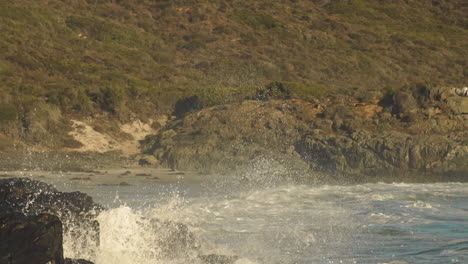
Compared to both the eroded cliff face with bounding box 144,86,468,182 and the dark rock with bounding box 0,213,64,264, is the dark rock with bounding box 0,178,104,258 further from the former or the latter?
the eroded cliff face with bounding box 144,86,468,182

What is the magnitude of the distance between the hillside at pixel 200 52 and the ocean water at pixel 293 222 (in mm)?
10096

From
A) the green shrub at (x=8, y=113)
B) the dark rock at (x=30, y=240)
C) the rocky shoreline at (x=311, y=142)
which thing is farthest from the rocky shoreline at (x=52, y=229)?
the green shrub at (x=8, y=113)

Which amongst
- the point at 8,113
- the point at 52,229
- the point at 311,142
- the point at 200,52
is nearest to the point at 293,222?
the point at 52,229

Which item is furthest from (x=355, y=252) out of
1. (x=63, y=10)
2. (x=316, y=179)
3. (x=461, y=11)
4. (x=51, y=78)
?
(x=461, y=11)

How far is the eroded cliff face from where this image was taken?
82.5 feet

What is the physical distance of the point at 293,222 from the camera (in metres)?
13.8

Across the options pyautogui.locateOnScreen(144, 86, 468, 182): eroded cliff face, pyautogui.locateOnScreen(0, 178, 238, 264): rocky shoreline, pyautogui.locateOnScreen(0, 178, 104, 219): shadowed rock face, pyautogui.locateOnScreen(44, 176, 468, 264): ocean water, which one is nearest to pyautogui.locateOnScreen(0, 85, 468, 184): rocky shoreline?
pyautogui.locateOnScreen(144, 86, 468, 182): eroded cliff face

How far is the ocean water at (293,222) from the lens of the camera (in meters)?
9.48

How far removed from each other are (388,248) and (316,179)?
13.6m

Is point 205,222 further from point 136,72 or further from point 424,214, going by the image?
point 136,72

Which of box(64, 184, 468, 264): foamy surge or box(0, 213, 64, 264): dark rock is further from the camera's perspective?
box(64, 184, 468, 264): foamy surge

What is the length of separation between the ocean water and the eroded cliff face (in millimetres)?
3012

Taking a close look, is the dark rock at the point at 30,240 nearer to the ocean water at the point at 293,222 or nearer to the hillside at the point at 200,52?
the ocean water at the point at 293,222

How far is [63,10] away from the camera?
5231cm
